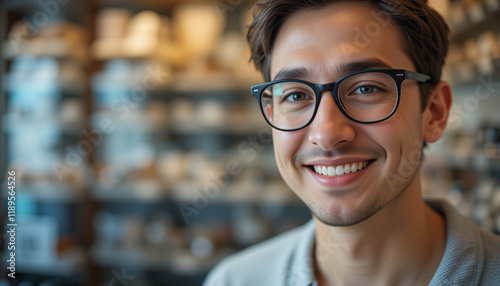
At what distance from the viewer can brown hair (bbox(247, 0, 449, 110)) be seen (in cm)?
77

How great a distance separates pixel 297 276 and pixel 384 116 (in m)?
0.45

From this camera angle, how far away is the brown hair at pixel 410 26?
77cm

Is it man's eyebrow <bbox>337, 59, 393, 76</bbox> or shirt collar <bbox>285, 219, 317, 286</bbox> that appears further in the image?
shirt collar <bbox>285, 219, 317, 286</bbox>

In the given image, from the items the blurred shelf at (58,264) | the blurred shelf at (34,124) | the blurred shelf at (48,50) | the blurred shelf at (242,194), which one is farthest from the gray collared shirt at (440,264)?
the blurred shelf at (48,50)

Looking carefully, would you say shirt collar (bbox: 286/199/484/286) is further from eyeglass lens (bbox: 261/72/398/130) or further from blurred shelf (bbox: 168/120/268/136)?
blurred shelf (bbox: 168/120/268/136)

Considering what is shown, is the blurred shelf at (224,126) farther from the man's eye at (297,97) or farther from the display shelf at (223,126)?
the man's eye at (297,97)

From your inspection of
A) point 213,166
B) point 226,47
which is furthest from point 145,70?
point 213,166

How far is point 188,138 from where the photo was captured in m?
2.84

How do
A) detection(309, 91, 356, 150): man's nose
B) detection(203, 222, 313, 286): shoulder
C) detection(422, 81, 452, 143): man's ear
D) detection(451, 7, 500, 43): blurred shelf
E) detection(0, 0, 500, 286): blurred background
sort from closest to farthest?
1. detection(309, 91, 356, 150): man's nose
2. detection(422, 81, 452, 143): man's ear
3. detection(203, 222, 313, 286): shoulder
4. detection(451, 7, 500, 43): blurred shelf
5. detection(0, 0, 500, 286): blurred background

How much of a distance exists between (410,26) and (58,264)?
2.56 metres

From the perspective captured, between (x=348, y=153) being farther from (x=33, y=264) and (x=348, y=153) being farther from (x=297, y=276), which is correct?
(x=33, y=264)

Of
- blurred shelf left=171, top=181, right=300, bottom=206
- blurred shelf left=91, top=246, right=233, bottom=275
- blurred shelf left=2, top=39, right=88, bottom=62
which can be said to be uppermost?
→ blurred shelf left=2, top=39, right=88, bottom=62

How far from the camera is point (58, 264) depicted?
8.15ft

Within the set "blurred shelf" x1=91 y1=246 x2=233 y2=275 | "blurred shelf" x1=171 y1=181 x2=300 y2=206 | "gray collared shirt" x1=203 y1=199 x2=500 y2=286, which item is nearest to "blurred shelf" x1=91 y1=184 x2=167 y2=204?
"blurred shelf" x1=171 y1=181 x2=300 y2=206
